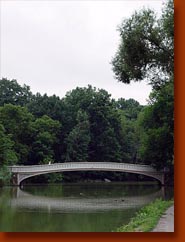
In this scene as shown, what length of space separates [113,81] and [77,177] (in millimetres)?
3079

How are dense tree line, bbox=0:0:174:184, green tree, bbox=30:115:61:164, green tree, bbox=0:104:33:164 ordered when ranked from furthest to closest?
green tree, bbox=0:104:33:164
green tree, bbox=30:115:61:164
dense tree line, bbox=0:0:174:184

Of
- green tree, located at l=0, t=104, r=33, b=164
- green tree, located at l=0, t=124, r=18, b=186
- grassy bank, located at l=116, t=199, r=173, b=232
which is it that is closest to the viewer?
grassy bank, located at l=116, t=199, r=173, b=232

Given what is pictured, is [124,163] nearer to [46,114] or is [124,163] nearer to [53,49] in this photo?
[46,114]

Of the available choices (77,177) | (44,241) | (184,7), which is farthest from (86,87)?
(77,177)

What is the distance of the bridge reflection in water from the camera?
8.12 metres

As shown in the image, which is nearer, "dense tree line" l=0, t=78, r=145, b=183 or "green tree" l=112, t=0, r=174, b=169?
"green tree" l=112, t=0, r=174, b=169

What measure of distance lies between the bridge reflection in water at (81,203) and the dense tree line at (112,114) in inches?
76.4

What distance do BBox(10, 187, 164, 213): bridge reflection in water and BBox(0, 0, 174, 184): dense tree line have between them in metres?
1.94

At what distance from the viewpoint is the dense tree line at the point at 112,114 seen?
210 inches

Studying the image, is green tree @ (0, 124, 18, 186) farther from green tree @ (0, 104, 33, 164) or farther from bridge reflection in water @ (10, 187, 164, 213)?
bridge reflection in water @ (10, 187, 164, 213)

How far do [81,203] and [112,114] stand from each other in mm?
3240

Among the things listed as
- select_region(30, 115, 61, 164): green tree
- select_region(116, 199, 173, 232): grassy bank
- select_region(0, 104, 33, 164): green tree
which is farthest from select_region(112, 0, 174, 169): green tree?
select_region(0, 104, 33, 164): green tree

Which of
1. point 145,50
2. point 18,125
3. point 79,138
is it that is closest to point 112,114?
point 79,138

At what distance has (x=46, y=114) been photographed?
19.5ft
